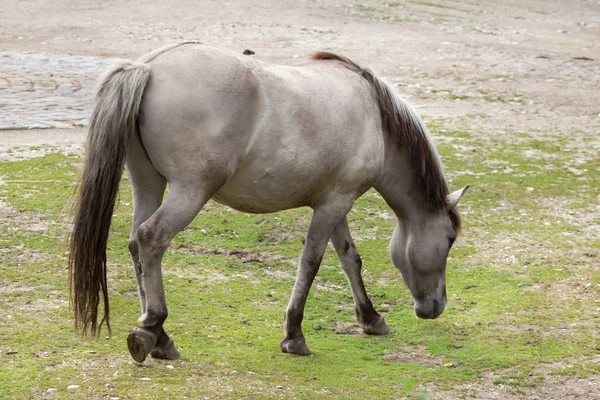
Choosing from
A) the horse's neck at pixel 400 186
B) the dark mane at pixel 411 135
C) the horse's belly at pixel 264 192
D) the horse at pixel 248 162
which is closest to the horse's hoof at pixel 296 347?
the horse at pixel 248 162

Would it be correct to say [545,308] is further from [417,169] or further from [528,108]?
[528,108]

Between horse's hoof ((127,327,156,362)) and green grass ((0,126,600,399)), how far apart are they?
11cm

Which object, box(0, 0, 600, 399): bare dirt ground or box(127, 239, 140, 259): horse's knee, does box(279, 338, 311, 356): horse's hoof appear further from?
box(0, 0, 600, 399): bare dirt ground

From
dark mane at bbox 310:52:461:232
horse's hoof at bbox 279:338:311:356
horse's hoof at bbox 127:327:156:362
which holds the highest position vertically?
dark mane at bbox 310:52:461:232

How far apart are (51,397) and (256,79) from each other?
1891mm

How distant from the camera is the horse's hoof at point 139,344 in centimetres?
426

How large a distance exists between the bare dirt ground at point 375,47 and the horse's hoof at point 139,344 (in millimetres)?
4749

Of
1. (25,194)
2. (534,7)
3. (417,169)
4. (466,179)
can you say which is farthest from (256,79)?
(534,7)

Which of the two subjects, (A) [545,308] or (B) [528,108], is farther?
(B) [528,108]

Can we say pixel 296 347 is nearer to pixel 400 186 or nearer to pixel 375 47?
pixel 400 186

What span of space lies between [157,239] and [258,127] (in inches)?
31.2

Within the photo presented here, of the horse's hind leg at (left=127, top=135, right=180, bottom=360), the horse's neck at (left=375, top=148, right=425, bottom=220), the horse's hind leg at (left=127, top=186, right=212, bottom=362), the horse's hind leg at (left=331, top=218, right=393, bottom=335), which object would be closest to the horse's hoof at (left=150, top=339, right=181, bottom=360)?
the horse's hind leg at (left=127, top=135, right=180, bottom=360)

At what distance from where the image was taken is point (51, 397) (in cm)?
395

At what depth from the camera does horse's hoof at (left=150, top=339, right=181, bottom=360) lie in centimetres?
457
